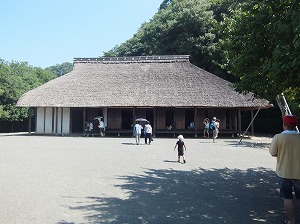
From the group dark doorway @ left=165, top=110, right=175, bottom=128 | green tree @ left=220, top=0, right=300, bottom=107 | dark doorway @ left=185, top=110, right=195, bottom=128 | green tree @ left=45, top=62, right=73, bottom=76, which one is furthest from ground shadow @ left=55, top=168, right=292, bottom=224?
green tree @ left=45, top=62, right=73, bottom=76

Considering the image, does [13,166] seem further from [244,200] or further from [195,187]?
[244,200]

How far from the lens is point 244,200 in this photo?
6.16 m

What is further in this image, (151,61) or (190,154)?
(151,61)

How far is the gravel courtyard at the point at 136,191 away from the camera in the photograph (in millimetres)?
5090

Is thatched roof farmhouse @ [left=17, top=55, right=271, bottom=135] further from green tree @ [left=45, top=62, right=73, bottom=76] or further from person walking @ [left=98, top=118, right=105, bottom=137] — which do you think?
green tree @ [left=45, top=62, right=73, bottom=76]

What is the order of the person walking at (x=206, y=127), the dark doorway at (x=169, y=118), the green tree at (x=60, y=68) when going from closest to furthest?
the person walking at (x=206, y=127) < the dark doorway at (x=169, y=118) < the green tree at (x=60, y=68)

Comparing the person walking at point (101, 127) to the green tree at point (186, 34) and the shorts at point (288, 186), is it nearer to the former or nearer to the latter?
the green tree at point (186, 34)

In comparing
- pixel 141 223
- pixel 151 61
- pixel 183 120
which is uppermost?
pixel 151 61

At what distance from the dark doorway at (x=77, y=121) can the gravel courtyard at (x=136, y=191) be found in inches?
644

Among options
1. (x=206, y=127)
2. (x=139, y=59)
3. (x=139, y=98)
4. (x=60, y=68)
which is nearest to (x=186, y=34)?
(x=139, y=59)

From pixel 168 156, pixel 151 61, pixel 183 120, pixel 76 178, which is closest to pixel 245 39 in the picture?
pixel 76 178

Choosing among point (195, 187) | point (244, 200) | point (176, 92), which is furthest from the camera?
point (176, 92)

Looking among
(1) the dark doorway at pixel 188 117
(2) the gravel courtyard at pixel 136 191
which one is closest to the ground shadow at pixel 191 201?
(2) the gravel courtyard at pixel 136 191

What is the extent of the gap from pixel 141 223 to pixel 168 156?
782 centimetres
